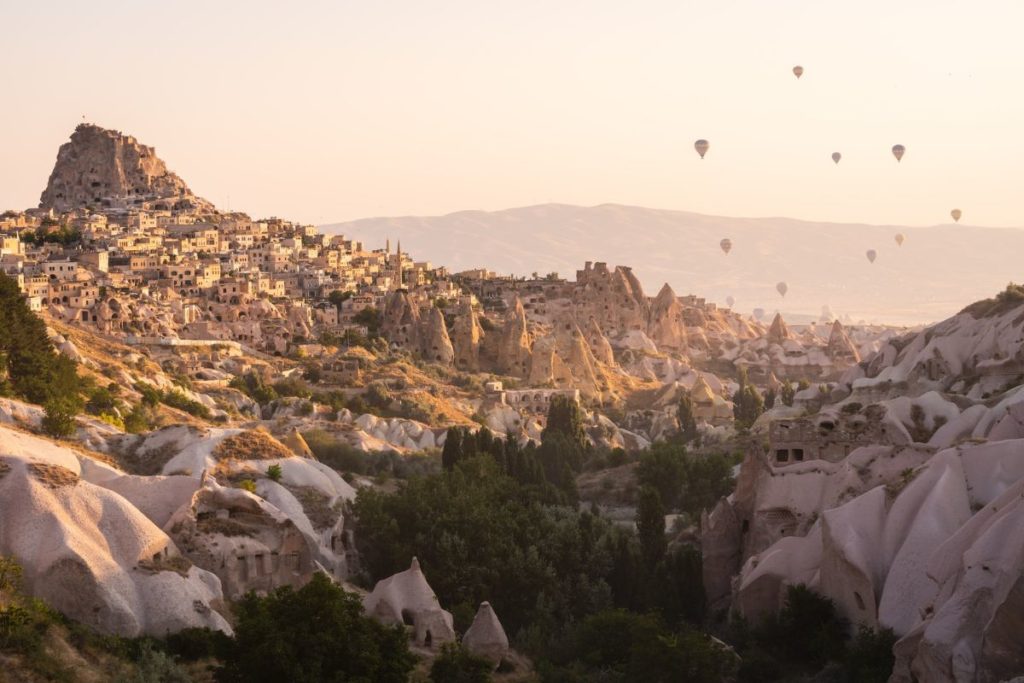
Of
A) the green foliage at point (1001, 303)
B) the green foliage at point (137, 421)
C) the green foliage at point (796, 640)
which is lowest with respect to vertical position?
the green foliage at point (796, 640)

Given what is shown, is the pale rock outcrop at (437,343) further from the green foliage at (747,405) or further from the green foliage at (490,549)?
the green foliage at (490,549)

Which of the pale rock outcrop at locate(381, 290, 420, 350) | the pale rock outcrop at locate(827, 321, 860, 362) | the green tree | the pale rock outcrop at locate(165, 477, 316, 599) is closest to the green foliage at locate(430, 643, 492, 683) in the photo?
the pale rock outcrop at locate(165, 477, 316, 599)

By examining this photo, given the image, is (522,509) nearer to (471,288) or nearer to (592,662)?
(592,662)

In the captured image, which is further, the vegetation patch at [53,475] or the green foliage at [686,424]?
the green foliage at [686,424]

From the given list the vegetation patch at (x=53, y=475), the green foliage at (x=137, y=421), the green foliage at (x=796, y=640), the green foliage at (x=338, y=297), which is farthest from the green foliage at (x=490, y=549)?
the green foliage at (x=338, y=297)

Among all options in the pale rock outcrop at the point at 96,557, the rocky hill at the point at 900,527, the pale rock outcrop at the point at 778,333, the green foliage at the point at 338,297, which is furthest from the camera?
the pale rock outcrop at the point at 778,333

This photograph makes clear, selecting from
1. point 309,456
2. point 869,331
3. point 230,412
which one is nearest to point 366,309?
point 230,412
